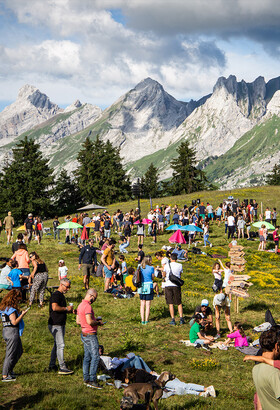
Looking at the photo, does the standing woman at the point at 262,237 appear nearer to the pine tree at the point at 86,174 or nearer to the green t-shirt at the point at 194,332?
the green t-shirt at the point at 194,332

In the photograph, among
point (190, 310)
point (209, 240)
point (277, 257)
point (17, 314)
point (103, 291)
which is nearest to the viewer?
point (17, 314)

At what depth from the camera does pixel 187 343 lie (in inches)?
492

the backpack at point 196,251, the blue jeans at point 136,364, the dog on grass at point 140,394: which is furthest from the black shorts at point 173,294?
the backpack at point 196,251

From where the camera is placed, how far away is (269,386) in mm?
5758

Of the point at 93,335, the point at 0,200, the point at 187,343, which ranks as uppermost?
the point at 0,200

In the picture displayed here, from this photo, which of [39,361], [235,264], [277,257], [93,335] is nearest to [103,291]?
[235,264]

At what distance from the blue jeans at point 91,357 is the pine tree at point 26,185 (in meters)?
61.6

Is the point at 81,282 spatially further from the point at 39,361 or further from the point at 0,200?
the point at 0,200

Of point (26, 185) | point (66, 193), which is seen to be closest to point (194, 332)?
point (26, 185)

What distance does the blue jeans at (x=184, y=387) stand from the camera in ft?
29.4

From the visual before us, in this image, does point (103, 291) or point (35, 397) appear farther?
point (103, 291)

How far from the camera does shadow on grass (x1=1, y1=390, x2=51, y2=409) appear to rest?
296 inches

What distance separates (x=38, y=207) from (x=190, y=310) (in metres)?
57.6

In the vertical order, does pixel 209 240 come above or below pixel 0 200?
below
